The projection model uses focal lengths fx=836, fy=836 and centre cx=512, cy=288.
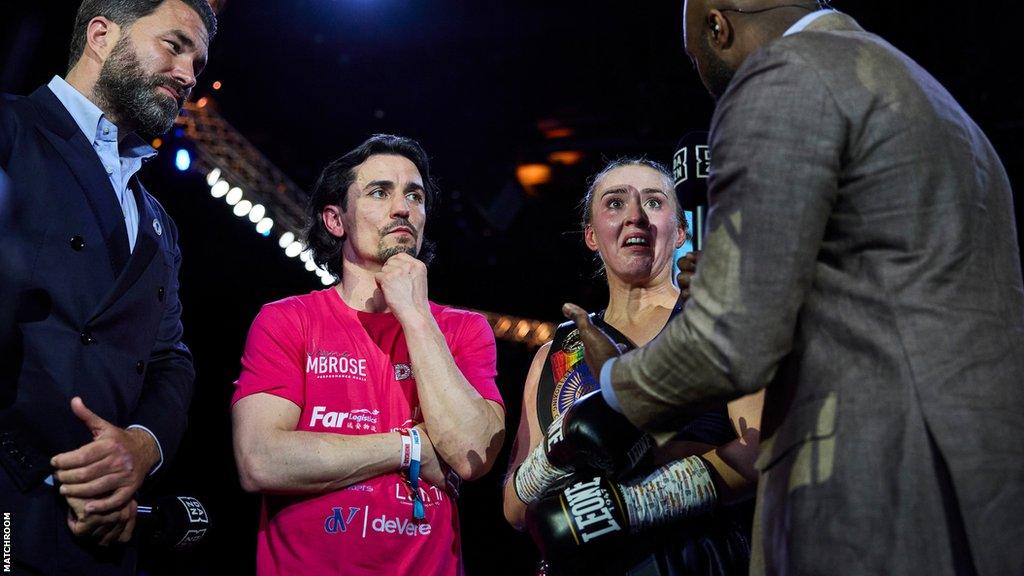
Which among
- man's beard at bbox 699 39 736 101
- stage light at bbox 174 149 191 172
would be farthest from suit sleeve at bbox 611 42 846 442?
stage light at bbox 174 149 191 172

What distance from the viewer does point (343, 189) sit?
2.87m

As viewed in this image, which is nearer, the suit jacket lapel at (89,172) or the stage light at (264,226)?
the suit jacket lapel at (89,172)

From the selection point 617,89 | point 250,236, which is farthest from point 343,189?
point 617,89

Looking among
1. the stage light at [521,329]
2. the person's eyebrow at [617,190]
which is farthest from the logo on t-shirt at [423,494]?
the stage light at [521,329]

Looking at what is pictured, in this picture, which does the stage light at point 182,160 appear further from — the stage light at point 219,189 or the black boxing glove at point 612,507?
the black boxing glove at point 612,507

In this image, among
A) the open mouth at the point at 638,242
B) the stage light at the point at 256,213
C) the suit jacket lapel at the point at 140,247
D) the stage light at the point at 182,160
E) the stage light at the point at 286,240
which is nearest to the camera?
the suit jacket lapel at the point at 140,247

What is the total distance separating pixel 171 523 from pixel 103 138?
97 cm

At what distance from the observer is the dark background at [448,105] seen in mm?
5062

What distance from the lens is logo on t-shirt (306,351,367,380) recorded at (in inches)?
92.7

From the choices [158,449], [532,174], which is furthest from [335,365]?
[532,174]

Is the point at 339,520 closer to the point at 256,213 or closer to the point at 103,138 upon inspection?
the point at 103,138

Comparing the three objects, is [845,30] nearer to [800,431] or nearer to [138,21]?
[800,431]

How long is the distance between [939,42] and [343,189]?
412cm

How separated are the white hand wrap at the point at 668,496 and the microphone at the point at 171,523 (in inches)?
40.3
